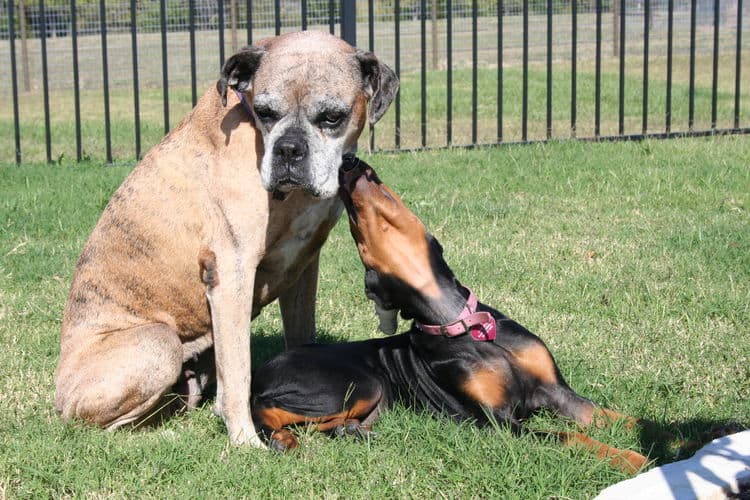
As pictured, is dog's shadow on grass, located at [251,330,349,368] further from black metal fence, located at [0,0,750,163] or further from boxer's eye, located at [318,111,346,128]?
black metal fence, located at [0,0,750,163]

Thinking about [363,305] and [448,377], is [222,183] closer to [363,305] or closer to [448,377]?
[448,377]

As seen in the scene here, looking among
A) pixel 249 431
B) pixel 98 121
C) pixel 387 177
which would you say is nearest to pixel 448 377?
pixel 249 431

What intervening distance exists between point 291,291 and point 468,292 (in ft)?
3.00

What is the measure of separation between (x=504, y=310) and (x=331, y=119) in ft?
6.30

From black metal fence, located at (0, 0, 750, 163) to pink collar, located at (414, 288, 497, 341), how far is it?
4699 mm

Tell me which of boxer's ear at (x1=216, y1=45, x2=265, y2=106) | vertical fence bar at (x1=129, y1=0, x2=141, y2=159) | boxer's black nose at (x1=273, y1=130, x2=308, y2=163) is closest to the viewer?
boxer's black nose at (x1=273, y1=130, x2=308, y2=163)

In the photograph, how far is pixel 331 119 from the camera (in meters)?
3.84

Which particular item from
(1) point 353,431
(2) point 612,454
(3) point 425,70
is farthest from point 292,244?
(3) point 425,70

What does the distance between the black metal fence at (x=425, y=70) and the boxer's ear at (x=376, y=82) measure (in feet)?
14.1

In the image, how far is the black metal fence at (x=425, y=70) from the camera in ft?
30.9

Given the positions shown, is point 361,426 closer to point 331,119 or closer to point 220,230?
point 220,230

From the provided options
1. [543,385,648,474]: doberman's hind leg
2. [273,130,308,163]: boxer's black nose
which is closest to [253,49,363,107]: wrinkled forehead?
[273,130,308,163]: boxer's black nose

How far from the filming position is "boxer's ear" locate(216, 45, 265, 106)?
3.90 m

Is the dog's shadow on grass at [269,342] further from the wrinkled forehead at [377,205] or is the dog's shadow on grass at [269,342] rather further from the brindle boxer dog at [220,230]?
the wrinkled forehead at [377,205]
